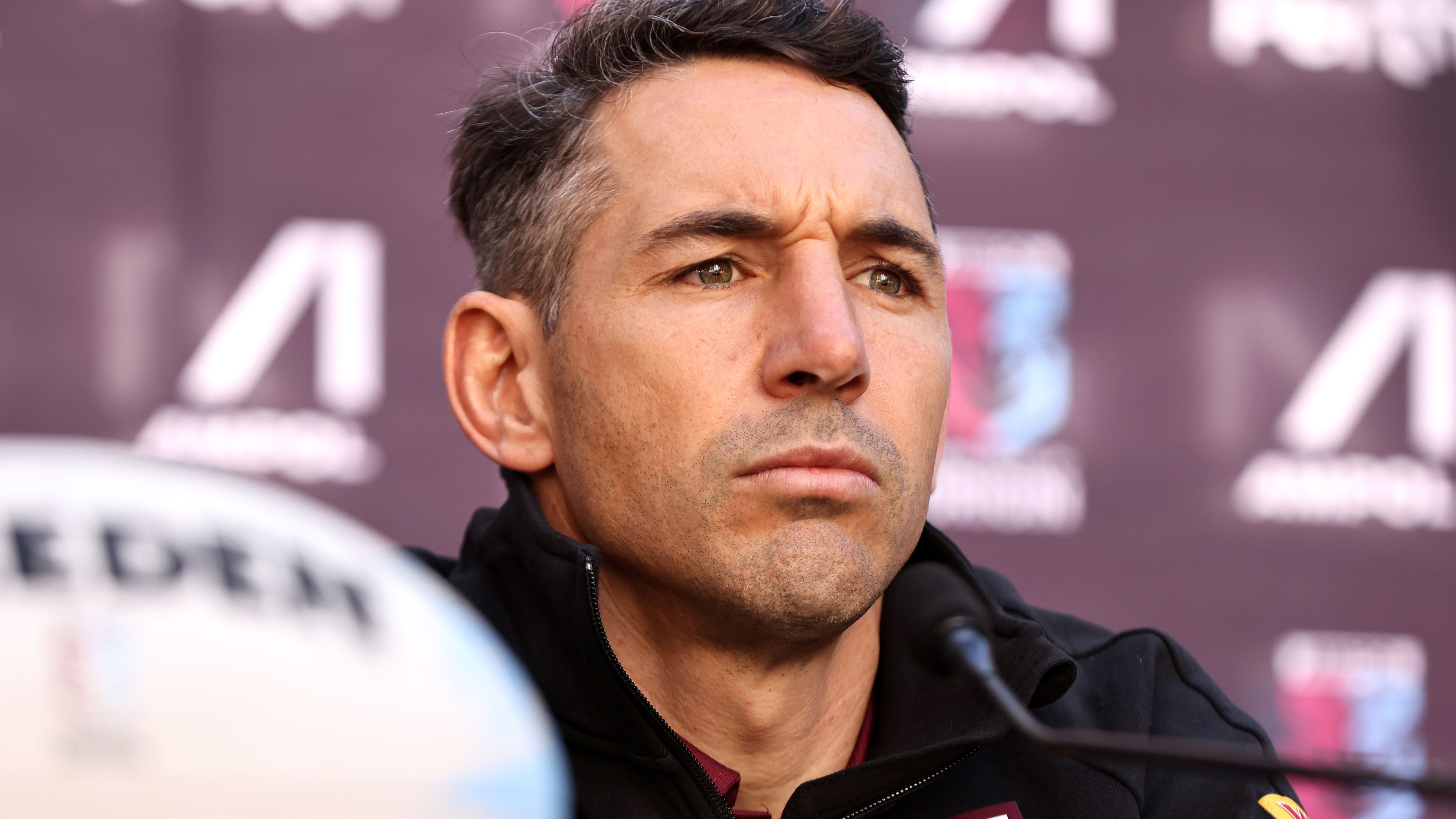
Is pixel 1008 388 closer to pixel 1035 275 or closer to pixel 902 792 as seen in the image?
pixel 1035 275

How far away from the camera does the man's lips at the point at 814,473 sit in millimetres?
983

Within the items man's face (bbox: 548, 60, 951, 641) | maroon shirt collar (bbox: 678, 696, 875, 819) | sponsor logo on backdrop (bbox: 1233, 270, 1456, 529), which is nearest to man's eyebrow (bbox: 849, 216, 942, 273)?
man's face (bbox: 548, 60, 951, 641)

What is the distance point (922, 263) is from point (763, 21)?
276 millimetres

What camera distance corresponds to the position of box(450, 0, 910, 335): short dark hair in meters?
1.20

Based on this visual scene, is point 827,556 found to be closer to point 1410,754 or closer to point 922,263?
point 922,263

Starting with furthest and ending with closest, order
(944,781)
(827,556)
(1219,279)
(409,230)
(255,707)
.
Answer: (1219,279), (409,230), (944,781), (827,556), (255,707)

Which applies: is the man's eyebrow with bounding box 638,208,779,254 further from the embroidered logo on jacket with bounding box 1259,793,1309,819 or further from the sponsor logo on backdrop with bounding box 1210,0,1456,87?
the sponsor logo on backdrop with bounding box 1210,0,1456,87

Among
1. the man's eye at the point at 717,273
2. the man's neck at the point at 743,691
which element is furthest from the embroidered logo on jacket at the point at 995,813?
the man's eye at the point at 717,273

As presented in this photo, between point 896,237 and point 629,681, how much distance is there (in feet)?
1.42

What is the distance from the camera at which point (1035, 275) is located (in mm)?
2090

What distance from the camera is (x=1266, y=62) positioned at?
7.10 ft

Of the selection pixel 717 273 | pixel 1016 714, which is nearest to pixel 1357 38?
pixel 717 273

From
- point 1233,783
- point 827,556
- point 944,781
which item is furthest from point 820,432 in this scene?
point 1233,783

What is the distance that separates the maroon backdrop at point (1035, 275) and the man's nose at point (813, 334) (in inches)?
39.0
